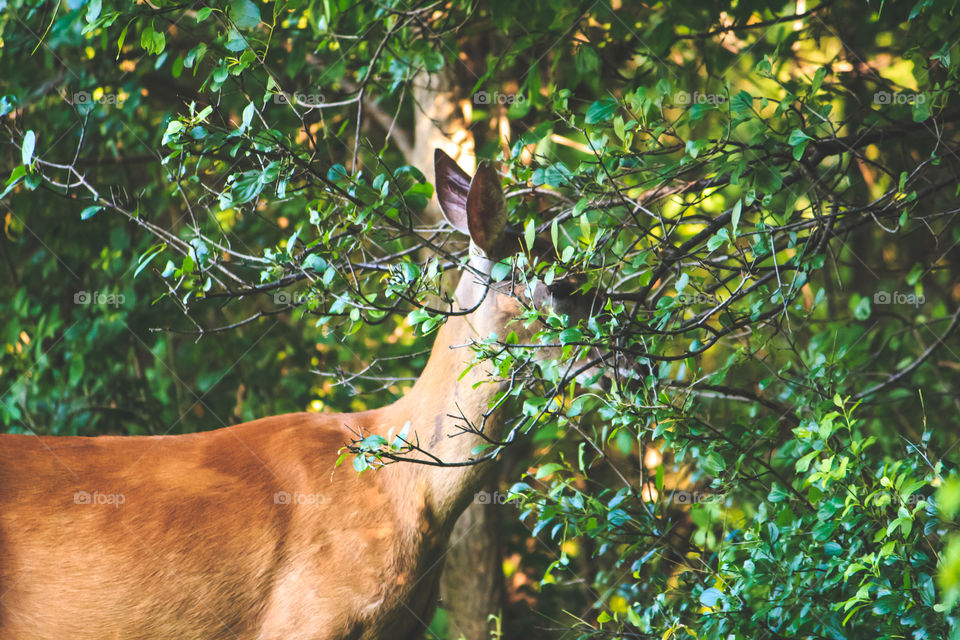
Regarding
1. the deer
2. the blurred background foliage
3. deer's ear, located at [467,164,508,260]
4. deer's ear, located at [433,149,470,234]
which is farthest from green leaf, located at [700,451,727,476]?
deer's ear, located at [433,149,470,234]

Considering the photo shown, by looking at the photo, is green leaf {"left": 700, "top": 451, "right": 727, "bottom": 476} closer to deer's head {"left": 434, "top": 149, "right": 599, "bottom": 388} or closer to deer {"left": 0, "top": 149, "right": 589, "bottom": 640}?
deer's head {"left": 434, "top": 149, "right": 599, "bottom": 388}

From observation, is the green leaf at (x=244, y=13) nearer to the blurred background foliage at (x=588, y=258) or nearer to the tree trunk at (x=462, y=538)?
the blurred background foliage at (x=588, y=258)

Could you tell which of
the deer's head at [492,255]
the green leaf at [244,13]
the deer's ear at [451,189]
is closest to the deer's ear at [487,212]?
the deer's head at [492,255]

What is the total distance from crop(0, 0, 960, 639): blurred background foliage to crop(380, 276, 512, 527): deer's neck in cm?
21

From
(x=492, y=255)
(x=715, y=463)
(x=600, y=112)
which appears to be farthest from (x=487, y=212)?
(x=715, y=463)

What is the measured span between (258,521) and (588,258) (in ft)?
4.52

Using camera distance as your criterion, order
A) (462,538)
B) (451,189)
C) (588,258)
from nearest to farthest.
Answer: (588,258), (451,189), (462,538)

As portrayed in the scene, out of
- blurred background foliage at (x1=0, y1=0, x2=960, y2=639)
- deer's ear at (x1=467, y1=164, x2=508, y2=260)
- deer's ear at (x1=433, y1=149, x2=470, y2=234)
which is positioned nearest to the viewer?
blurred background foliage at (x1=0, y1=0, x2=960, y2=639)

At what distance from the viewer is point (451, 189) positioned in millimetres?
2898

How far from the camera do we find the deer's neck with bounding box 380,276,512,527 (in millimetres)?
2850

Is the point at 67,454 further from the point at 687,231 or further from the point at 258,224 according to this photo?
the point at 687,231

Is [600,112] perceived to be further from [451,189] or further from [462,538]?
[462,538]

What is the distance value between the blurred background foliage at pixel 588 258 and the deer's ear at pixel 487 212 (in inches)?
5.0

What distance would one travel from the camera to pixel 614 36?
12.7 ft
